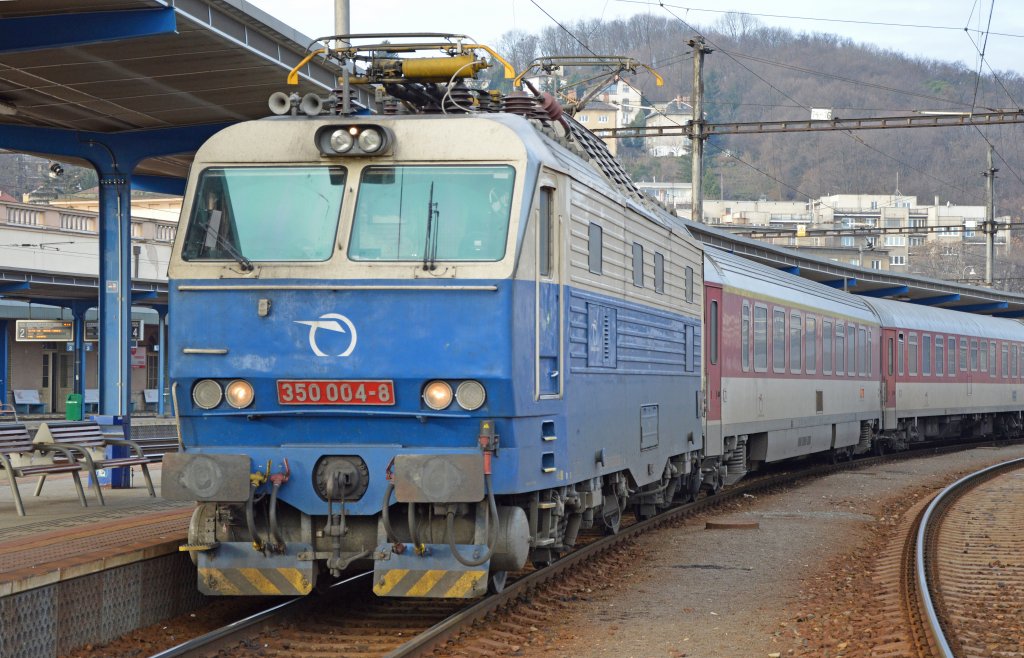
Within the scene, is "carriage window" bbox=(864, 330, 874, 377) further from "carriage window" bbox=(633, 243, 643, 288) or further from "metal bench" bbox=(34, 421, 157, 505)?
"metal bench" bbox=(34, 421, 157, 505)

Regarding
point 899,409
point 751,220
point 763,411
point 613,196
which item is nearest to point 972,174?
point 751,220

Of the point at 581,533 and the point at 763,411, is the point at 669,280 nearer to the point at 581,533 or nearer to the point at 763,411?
the point at 581,533

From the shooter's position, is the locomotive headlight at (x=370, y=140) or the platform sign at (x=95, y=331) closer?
the locomotive headlight at (x=370, y=140)

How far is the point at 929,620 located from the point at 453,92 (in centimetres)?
521

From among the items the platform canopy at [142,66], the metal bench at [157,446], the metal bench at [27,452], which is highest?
the platform canopy at [142,66]

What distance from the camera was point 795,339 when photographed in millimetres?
21172

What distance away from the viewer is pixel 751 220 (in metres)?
118

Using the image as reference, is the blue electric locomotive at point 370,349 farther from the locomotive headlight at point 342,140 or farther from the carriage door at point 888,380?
the carriage door at point 888,380

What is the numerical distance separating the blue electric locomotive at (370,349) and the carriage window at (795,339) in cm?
1234

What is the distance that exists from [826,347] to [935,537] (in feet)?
29.5

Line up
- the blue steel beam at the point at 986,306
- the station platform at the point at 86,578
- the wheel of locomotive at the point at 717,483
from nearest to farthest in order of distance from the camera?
1. the station platform at the point at 86,578
2. the wheel of locomotive at the point at 717,483
3. the blue steel beam at the point at 986,306

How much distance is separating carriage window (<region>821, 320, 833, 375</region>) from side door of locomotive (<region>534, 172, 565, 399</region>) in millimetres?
14507

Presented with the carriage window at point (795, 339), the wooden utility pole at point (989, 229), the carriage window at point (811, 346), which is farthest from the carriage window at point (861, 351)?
the wooden utility pole at point (989, 229)

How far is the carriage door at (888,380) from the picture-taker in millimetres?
27727
